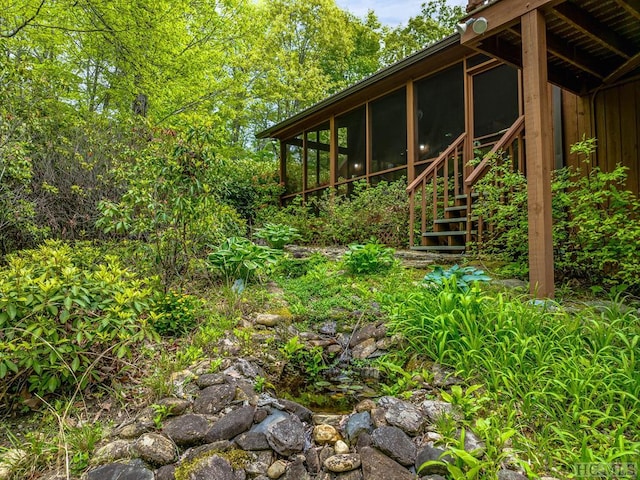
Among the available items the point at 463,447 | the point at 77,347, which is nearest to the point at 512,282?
the point at 463,447

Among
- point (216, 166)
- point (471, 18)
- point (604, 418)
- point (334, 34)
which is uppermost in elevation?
point (334, 34)

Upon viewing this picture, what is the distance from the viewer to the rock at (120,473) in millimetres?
1501

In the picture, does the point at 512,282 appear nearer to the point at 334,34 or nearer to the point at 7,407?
the point at 7,407

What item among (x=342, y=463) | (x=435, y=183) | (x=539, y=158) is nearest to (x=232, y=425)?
(x=342, y=463)

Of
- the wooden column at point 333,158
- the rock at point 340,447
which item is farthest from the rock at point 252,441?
the wooden column at point 333,158

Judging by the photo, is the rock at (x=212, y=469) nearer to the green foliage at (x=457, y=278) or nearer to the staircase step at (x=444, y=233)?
the green foliage at (x=457, y=278)

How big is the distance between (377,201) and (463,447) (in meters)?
4.70

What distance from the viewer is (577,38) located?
3434 mm

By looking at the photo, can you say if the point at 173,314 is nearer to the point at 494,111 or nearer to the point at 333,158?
A: the point at 494,111

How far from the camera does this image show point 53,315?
80.2 inches

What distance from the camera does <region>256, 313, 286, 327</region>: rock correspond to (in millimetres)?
3021

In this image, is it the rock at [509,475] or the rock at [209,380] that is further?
the rock at [209,380]

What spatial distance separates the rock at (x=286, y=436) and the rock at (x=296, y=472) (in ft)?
0.20

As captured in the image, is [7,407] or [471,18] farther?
[471,18]
